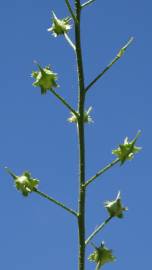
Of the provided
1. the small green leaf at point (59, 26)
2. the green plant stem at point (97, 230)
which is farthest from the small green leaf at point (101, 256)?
the small green leaf at point (59, 26)

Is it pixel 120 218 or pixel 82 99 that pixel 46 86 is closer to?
pixel 82 99

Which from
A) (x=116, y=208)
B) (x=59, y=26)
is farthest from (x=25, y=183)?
(x=59, y=26)

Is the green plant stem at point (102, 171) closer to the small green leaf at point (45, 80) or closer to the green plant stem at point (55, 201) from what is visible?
the green plant stem at point (55, 201)

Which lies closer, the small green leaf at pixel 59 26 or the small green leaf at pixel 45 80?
the small green leaf at pixel 45 80

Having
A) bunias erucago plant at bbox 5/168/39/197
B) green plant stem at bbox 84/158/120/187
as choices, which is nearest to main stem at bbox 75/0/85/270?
green plant stem at bbox 84/158/120/187

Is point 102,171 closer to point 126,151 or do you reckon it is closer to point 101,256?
point 126,151

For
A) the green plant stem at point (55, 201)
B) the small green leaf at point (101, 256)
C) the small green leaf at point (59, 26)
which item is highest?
the small green leaf at point (59, 26)
